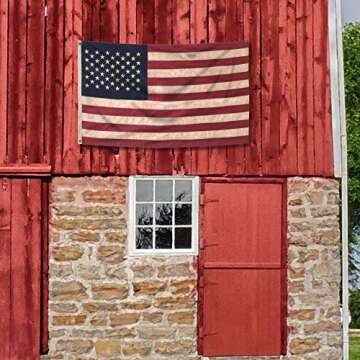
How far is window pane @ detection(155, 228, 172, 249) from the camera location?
35.8ft

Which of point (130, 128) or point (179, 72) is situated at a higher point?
Result: point (179, 72)

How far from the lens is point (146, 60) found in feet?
35.8

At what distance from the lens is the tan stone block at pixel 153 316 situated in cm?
1075

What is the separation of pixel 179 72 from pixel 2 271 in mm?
3646

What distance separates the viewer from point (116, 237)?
1077 centimetres

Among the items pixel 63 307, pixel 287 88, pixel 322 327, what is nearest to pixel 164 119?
pixel 287 88

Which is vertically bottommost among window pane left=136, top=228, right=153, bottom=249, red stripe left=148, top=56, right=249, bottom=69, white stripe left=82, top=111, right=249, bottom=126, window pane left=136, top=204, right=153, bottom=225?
window pane left=136, top=228, right=153, bottom=249

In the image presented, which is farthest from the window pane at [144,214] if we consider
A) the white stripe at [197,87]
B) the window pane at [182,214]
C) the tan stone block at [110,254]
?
the white stripe at [197,87]

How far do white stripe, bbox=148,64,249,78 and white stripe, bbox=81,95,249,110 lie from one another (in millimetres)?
368

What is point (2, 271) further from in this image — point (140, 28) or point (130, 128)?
point (140, 28)

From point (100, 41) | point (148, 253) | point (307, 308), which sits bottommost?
point (307, 308)

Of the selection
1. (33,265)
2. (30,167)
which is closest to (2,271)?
(33,265)

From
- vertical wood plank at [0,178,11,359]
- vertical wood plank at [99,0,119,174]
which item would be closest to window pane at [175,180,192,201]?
vertical wood plank at [99,0,119,174]

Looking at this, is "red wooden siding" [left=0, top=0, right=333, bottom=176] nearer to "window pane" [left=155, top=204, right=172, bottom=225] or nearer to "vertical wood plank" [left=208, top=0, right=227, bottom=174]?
"vertical wood plank" [left=208, top=0, right=227, bottom=174]
